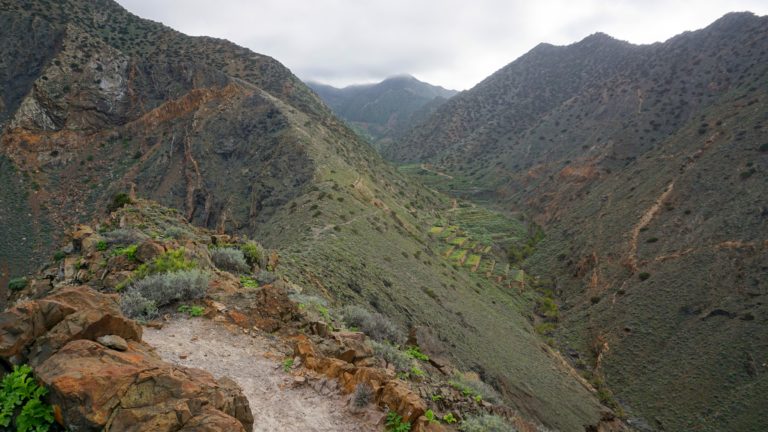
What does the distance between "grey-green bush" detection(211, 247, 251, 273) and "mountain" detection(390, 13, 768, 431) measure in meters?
28.9

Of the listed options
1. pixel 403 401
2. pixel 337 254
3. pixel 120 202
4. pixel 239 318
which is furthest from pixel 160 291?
pixel 337 254

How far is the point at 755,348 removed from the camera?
31.0 meters

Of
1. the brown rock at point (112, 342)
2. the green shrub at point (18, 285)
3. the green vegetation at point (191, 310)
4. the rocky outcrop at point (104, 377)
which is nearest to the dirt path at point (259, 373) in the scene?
the green vegetation at point (191, 310)

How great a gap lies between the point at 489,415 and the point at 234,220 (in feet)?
115

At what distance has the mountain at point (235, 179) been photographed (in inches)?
1111

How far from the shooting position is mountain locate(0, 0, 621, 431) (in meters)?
28.2

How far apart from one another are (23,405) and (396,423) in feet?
17.6

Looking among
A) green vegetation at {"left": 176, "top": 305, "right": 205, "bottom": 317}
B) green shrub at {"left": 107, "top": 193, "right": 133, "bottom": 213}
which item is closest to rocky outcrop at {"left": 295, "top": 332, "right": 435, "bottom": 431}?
green vegetation at {"left": 176, "top": 305, "right": 205, "bottom": 317}

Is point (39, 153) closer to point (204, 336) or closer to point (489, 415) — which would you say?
point (204, 336)

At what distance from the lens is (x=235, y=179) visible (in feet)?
148

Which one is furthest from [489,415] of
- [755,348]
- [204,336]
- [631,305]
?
[631,305]

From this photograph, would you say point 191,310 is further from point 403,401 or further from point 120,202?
point 120,202

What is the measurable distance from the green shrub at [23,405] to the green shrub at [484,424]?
6613 millimetres

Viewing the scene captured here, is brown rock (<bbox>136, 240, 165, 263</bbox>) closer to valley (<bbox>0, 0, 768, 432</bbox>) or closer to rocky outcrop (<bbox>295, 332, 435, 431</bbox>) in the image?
valley (<bbox>0, 0, 768, 432</bbox>)
